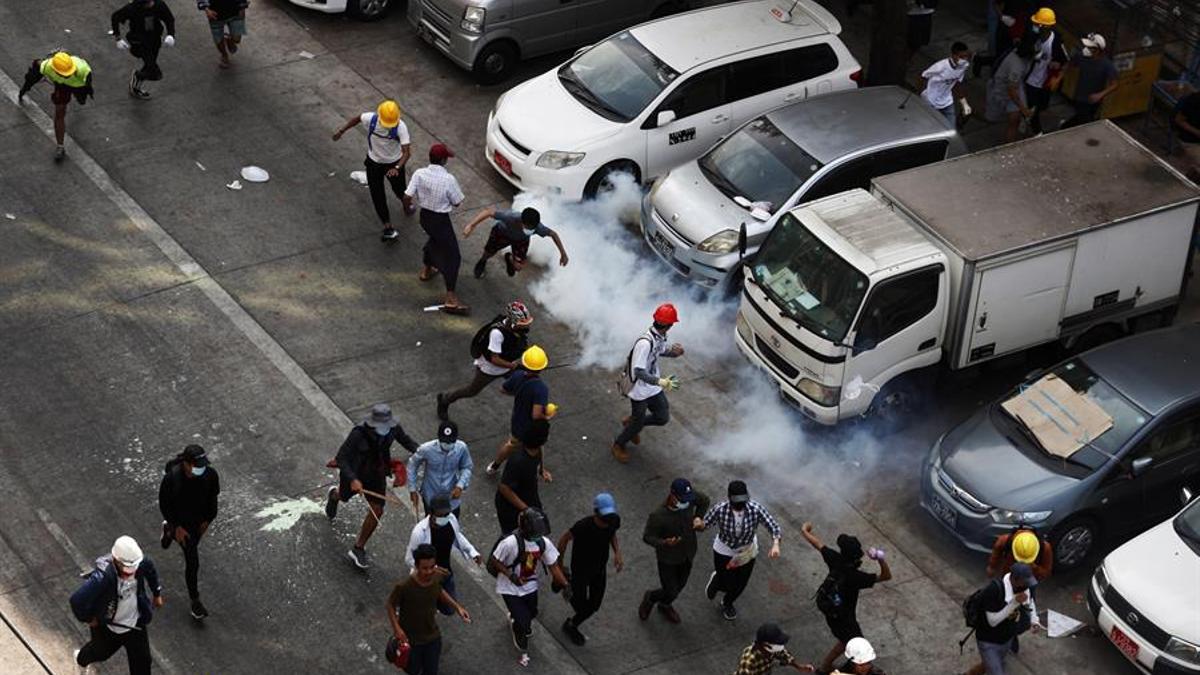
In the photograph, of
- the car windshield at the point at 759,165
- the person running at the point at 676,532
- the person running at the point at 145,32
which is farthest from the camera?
the person running at the point at 145,32

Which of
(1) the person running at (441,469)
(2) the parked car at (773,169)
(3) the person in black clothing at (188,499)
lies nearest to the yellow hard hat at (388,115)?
(2) the parked car at (773,169)

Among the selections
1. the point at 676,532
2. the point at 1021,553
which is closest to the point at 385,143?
the point at 676,532

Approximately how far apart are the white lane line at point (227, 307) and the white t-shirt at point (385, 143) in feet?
6.65

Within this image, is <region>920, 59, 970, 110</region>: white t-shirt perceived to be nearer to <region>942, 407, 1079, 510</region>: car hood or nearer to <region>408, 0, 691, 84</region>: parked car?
<region>408, 0, 691, 84</region>: parked car

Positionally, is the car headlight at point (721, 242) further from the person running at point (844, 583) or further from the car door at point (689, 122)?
the person running at point (844, 583)

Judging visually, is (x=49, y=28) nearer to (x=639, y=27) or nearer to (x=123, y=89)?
(x=123, y=89)

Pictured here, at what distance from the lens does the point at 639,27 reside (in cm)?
2075

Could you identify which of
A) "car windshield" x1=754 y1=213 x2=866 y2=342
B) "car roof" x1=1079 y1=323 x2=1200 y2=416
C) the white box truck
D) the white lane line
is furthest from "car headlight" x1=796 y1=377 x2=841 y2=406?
the white lane line

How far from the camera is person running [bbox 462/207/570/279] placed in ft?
58.5

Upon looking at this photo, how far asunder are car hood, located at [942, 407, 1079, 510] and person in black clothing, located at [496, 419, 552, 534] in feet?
11.9

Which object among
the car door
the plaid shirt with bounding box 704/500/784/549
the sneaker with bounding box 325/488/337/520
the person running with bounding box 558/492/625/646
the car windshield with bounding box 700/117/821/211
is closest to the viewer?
the person running with bounding box 558/492/625/646

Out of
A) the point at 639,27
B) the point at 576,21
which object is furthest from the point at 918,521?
the point at 576,21

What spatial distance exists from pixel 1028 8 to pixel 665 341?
313 inches

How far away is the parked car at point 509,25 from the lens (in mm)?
21734
